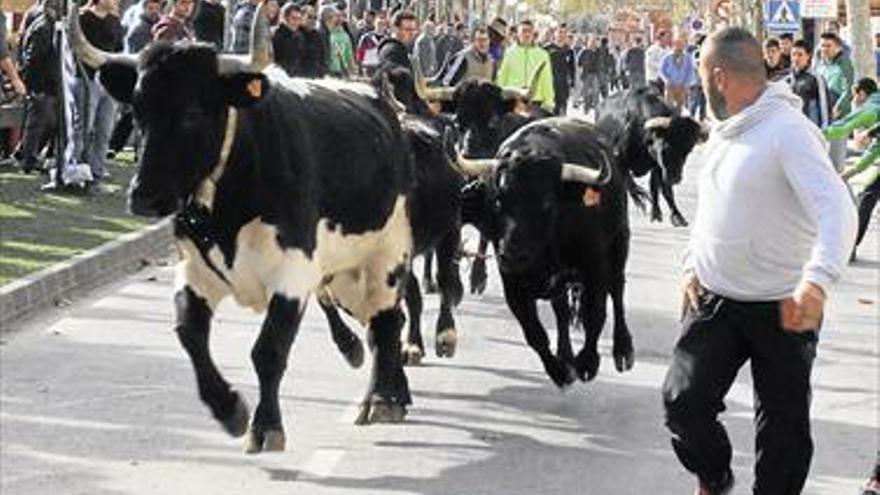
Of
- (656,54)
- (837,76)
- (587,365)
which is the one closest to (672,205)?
(587,365)

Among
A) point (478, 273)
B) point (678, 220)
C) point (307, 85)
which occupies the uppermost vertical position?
point (307, 85)

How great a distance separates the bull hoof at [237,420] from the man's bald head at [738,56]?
2.49m

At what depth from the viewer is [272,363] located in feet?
24.3

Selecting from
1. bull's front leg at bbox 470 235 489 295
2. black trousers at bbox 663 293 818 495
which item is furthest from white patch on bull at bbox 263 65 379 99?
bull's front leg at bbox 470 235 489 295

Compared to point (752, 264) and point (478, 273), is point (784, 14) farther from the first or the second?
point (752, 264)

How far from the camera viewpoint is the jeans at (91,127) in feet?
55.7

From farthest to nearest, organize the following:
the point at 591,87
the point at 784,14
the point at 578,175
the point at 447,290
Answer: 1. the point at 591,87
2. the point at 784,14
3. the point at 447,290
4. the point at 578,175

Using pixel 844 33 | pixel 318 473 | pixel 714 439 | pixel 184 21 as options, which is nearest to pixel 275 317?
pixel 318 473

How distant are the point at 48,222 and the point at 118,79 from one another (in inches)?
312

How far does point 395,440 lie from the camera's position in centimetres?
822

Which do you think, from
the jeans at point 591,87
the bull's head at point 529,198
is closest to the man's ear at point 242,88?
the bull's head at point 529,198

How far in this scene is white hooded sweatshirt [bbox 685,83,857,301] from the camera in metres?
6.04

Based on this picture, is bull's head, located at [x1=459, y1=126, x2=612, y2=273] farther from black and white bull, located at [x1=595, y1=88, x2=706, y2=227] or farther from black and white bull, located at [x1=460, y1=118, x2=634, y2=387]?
black and white bull, located at [x1=595, y1=88, x2=706, y2=227]

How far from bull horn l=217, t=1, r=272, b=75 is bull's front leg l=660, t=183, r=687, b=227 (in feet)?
18.5
